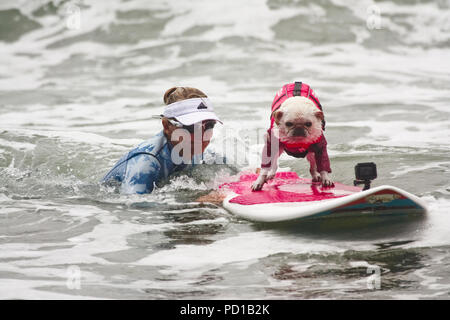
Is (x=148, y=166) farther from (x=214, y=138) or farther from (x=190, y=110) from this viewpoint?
(x=214, y=138)

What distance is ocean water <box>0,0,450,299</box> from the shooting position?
397 cm

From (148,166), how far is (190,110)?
23.1 inches

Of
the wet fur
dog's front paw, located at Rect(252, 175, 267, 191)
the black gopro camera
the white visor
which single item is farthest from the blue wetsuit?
the black gopro camera

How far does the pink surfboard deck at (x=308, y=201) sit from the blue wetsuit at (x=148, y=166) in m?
0.61

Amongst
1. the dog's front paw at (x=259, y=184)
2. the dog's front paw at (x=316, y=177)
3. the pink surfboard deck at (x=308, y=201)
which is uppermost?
the dog's front paw at (x=316, y=177)

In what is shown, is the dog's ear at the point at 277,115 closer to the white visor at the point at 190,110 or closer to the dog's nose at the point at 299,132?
the dog's nose at the point at 299,132

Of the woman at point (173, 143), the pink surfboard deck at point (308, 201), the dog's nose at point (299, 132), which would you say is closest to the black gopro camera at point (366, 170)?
the pink surfboard deck at point (308, 201)

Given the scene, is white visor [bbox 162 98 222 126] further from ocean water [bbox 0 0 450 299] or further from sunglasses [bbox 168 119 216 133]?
ocean water [bbox 0 0 450 299]

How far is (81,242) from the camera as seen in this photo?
4.70 m

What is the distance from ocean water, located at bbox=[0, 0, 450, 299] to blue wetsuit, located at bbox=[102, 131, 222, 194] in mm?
109

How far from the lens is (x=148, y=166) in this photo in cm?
554

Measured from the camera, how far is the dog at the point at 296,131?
455 centimetres
